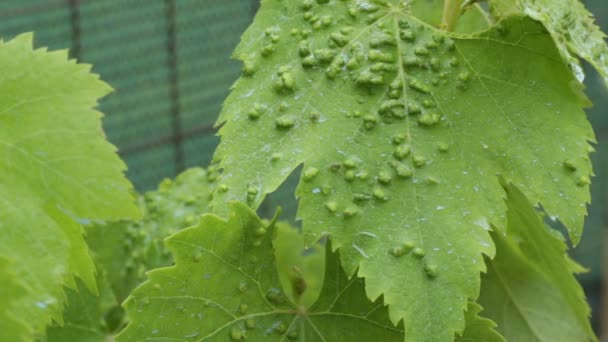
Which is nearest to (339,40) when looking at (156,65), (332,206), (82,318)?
(332,206)

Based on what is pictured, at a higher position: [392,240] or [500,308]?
[392,240]

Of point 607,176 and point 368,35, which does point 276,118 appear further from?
point 607,176

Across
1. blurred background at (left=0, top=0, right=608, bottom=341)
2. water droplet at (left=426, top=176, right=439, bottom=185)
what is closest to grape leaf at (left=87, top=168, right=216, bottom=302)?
water droplet at (left=426, top=176, right=439, bottom=185)

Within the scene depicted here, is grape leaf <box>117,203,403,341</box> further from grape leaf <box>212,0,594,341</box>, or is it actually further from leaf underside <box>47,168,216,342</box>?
leaf underside <box>47,168,216,342</box>

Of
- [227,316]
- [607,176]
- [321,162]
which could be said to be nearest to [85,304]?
[227,316]

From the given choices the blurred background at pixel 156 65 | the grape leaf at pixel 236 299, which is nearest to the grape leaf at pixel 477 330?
the grape leaf at pixel 236 299

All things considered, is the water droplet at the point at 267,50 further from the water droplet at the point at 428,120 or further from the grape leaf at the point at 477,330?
the grape leaf at the point at 477,330

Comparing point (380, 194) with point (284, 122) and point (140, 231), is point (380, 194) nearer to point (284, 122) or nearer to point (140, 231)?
point (284, 122)
